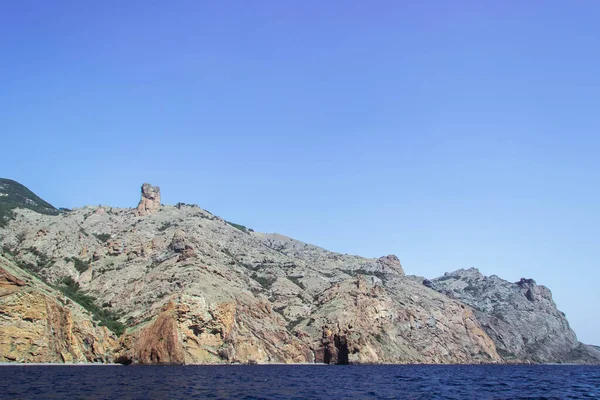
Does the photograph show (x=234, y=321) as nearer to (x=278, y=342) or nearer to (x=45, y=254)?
(x=278, y=342)

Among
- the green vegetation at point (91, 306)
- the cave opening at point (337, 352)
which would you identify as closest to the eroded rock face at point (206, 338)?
the green vegetation at point (91, 306)

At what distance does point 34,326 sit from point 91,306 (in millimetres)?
58031

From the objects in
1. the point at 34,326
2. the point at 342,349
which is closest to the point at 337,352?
the point at 342,349

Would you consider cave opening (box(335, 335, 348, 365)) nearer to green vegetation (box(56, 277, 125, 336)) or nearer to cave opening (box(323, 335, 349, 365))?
cave opening (box(323, 335, 349, 365))

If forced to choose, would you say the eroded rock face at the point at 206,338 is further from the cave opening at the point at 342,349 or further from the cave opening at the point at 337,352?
the cave opening at the point at 342,349

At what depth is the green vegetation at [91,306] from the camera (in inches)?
5935

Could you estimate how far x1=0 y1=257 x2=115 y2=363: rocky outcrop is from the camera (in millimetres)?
104688

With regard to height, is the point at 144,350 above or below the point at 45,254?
below

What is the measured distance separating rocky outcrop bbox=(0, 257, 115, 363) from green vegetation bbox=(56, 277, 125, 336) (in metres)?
20.3

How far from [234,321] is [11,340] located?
6760cm

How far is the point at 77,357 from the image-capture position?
121812 millimetres

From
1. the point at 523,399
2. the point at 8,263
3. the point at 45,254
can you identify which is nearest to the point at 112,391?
the point at 523,399

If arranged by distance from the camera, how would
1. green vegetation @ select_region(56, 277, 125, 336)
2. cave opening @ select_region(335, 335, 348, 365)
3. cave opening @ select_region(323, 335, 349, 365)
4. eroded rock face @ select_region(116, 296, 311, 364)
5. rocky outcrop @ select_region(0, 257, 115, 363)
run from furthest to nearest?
cave opening @ select_region(323, 335, 349, 365) < cave opening @ select_region(335, 335, 348, 365) < green vegetation @ select_region(56, 277, 125, 336) < eroded rock face @ select_region(116, 296, 311, 364) < rocky outcrop @ select_region(0, 257, 115, 363)

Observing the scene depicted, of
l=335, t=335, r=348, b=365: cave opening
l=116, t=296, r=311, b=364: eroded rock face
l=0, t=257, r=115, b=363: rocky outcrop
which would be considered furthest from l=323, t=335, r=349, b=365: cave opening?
l=0, t=257, r=115, b=363: rocky outcrop
